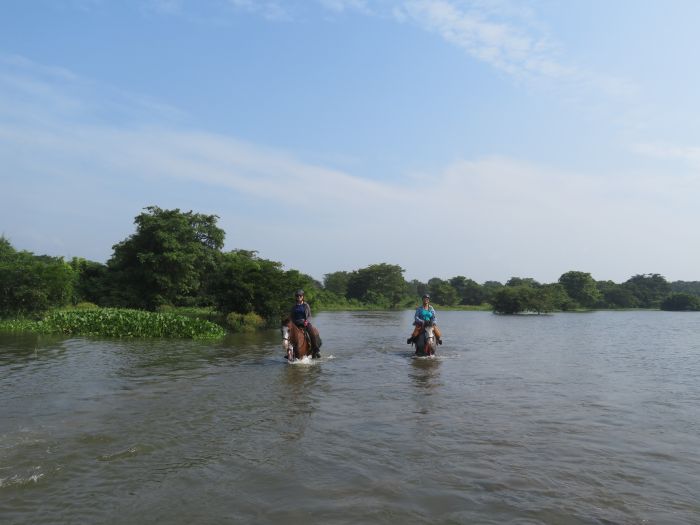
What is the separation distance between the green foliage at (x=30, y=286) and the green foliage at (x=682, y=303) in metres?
110

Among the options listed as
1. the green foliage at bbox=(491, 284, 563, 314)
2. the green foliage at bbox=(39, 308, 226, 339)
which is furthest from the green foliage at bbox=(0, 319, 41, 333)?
the green foliage at bbox=(491, 284, 563, 314)

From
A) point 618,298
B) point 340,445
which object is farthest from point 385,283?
point 340,445

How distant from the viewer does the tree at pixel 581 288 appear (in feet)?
339

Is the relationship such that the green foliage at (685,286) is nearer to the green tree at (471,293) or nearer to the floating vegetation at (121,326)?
the green tree at (471,293)

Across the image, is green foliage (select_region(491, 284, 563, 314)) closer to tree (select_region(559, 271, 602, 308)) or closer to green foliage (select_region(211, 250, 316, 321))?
tree (select_region(559, 271, 602, 308))

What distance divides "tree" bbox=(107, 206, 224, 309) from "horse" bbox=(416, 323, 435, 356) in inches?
841

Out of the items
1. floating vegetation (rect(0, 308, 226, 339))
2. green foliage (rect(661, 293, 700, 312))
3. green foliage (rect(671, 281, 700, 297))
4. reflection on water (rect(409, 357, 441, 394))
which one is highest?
green foliage (rect(671, 281, 700, 297))

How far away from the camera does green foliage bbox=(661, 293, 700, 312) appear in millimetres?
100312

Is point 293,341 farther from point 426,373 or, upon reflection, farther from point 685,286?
point 685,286

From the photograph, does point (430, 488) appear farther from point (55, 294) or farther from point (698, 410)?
point (55, 294)

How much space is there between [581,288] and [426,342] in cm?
9577

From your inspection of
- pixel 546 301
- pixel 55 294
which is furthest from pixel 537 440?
pixel 546 301

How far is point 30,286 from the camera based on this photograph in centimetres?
2697

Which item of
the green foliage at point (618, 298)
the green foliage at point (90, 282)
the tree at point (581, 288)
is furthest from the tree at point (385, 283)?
the green foliage at point (90, 282)
